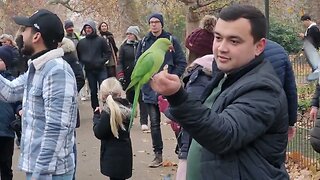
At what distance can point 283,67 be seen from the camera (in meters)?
4.51

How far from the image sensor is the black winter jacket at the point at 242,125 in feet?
8.14

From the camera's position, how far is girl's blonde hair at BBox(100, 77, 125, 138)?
632cm

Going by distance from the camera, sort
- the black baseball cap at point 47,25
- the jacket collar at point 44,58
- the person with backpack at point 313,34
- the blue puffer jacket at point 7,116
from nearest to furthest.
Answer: the jacket collar at point 44,58 < the black baseball cap at point 47,25 < the blue puffer jacket at point 7,116 < the person with backpack at point 313,34

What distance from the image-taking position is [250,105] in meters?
2.61

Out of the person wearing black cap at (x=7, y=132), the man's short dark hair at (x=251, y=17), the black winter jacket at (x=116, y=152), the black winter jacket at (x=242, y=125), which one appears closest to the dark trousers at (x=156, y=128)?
the black winter jacket at (x=116, y=152)

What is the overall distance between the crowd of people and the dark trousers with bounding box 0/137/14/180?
0.01 meters

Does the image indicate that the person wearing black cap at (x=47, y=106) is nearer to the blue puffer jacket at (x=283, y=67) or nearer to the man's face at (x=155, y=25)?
the blue puffer jacket at (x=283, y=67)

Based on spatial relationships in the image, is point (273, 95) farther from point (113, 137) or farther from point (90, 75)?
point (90, 75)

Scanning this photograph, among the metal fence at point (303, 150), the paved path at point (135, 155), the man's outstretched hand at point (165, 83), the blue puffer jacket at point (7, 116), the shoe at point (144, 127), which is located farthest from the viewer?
→ the shoe at point (144, 127)

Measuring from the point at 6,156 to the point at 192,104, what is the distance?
4.81m

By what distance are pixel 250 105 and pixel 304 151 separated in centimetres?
577

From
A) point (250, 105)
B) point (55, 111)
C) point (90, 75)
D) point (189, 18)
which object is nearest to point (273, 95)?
point (250, 105)

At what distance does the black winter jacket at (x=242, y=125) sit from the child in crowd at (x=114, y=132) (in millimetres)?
3591

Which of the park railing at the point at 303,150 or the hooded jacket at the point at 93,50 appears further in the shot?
the hooded jacket at the point at 93,50
